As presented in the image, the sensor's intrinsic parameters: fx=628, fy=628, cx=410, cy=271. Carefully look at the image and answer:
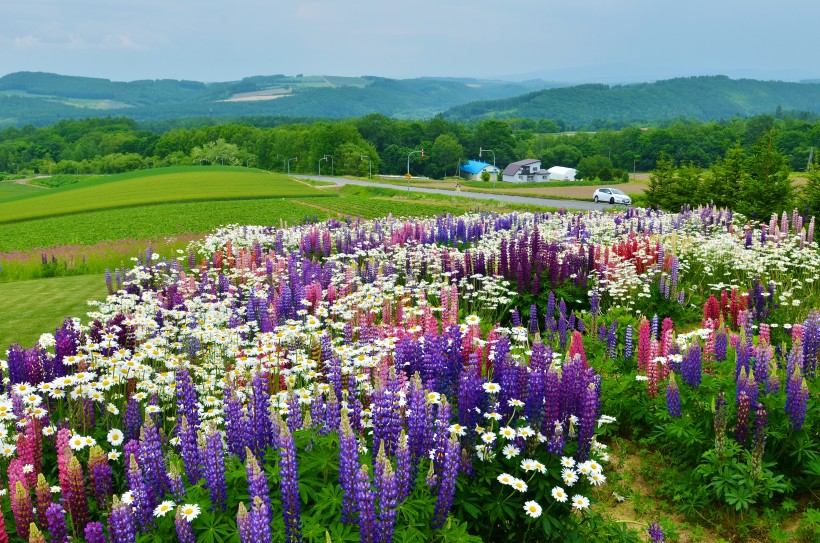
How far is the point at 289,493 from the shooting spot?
430 cm

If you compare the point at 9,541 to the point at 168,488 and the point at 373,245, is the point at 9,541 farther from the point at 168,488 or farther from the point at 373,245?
the point at 373,245

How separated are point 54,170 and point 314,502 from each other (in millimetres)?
215929

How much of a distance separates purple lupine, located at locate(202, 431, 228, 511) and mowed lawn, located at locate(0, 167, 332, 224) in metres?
55.3

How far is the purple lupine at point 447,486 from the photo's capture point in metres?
4.63

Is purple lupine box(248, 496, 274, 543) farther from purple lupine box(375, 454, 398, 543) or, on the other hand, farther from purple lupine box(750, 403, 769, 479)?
purple lupine box(750, 403, 769, 479)

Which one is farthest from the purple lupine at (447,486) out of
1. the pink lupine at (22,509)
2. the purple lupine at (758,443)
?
the purple lupine at (758,443)

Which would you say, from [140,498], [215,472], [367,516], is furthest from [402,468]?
[140,498]

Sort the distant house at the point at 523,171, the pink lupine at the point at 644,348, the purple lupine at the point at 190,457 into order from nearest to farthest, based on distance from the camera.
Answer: the purple lupine at the point at 190,457, the pink lupine at the point at 644,348, the distant house at the point at 523,171

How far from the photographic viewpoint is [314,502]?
498 centimetres

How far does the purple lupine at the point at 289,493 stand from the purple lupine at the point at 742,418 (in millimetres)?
5049

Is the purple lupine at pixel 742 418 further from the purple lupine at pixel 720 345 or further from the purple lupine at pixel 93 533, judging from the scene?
the purple lupine at pixel 93 533

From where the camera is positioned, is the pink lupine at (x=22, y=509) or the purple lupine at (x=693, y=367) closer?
the pink lupine at (x=22, y=509)

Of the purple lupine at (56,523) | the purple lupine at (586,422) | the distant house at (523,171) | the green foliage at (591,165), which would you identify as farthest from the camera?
the green foliage at (591,165)

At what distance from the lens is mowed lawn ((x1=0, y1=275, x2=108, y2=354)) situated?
1348 centimetres
